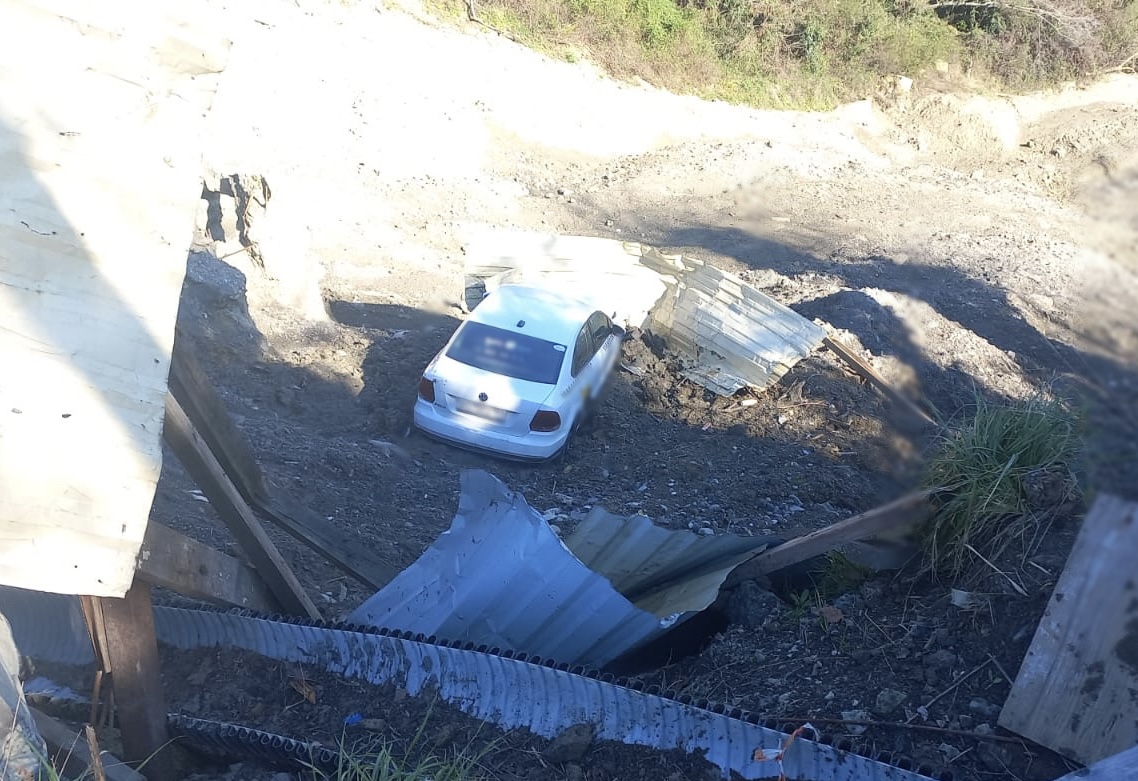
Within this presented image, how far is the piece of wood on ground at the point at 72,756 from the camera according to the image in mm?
2996

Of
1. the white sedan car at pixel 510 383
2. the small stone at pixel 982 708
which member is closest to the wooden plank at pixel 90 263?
the small stone at pixel 982 708

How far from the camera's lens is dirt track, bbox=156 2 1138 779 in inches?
281

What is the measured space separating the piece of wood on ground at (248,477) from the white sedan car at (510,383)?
3.43m

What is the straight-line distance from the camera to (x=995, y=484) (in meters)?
4.11

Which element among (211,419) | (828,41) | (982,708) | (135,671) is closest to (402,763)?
(135,671)

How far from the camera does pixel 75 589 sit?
240cm

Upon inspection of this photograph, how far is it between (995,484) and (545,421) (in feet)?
16.4

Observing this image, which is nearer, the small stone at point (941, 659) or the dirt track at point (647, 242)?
the small stone at point (941, 659)

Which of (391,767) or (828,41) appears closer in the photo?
(391,767)

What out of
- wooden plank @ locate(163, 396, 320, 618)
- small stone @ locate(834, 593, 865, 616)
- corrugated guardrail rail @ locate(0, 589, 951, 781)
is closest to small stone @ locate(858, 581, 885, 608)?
small stone @ locate(834, 593, 865, 616)

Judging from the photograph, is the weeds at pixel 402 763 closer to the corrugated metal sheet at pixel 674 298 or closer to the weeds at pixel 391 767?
the weeds at pixel 391 767

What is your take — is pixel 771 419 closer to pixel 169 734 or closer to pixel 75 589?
pixel 169 734

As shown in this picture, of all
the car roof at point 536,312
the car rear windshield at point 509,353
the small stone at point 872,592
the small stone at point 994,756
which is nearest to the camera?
the small stone at point 994,756

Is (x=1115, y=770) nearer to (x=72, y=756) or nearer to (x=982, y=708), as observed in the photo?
(x=982, y=708)
